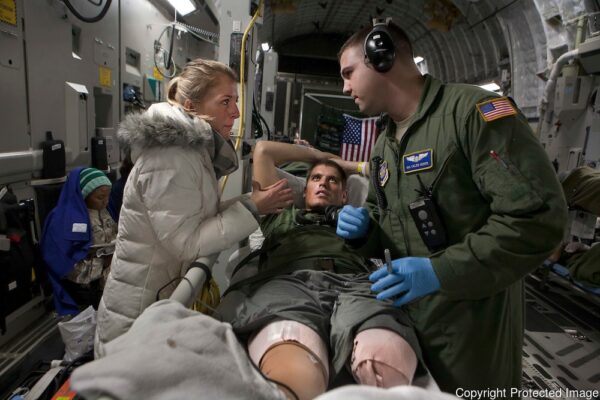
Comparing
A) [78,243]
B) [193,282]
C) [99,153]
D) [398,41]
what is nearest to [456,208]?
[398,41]

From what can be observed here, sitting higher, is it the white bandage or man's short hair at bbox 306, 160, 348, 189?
man's short hair at bbox 306, 160, 348, 189

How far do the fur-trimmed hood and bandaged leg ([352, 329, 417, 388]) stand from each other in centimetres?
106

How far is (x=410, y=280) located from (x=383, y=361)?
302mm

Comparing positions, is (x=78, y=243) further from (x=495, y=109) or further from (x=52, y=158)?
(x=495, y=109)

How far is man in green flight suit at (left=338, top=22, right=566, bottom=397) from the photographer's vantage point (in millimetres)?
1276

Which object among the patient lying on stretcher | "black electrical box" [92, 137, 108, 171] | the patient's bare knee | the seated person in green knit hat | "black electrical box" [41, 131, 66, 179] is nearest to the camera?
the patient's bare knee

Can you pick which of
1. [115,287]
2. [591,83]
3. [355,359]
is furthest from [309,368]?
[591,83]

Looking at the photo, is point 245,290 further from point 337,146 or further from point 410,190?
point 337,146

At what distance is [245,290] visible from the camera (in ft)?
5.79

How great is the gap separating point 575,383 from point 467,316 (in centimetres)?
213

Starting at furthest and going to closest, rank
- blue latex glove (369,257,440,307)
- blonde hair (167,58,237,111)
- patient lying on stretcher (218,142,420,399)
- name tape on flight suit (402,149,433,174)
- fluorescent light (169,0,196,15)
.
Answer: fluorescent light (169,0,196,15) < blonde hair (167,58,237,111) < name tape on flight suit (402,149,433,174) < blue latex glove (369,257,440,307) < patient lying on stretcher (218,142,420,399)

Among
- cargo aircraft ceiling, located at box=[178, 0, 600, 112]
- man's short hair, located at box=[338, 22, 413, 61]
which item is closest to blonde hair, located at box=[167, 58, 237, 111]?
man's short hair, located at box=[338, 22, 413, 61]

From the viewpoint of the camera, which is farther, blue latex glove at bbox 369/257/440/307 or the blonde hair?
the blonde hair

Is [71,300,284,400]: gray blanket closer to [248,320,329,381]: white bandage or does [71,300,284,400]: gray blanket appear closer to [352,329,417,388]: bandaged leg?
[248,320,329,381]: white bandage
